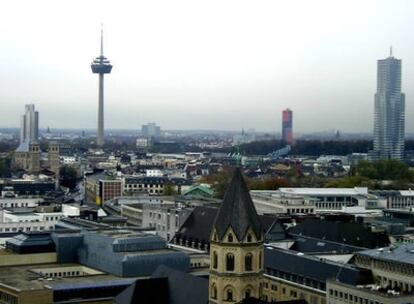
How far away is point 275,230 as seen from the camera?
78.6 metres

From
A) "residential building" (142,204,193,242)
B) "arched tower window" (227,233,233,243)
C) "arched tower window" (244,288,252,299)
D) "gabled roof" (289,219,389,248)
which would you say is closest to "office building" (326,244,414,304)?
"arched tower window" (244,288,252,299)

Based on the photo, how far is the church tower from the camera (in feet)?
156

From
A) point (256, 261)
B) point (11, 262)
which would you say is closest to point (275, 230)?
point (11, 262)

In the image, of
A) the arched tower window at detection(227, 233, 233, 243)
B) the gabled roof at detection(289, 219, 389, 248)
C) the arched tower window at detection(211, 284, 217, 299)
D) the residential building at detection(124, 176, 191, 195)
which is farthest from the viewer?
the residential building at detection(124, 176, 191, 195)

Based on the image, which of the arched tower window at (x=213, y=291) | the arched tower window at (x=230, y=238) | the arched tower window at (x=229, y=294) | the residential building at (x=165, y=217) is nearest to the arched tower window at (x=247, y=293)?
the arched tower window at (x=229, y=294)

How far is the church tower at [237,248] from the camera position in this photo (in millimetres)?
47688

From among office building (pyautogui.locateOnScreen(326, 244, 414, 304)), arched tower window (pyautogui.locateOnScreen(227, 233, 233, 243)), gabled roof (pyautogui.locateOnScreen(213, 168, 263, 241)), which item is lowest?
office building (pyautogui.locateOnScreen(326, 244, 414, 304))

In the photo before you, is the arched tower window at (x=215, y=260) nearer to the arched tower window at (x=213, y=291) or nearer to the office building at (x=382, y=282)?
the arched tower window at (x=213, y=291)

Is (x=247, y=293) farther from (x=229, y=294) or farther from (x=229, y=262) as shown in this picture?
(x=229, y=262)

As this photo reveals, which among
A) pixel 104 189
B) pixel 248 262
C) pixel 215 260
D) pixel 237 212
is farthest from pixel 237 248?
pixel 104 189

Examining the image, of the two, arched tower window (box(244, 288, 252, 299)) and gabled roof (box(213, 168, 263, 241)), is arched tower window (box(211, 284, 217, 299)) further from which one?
gabled roof (box(213, 168, 263, 241))

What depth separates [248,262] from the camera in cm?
4809

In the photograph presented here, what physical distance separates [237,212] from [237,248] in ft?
6.14

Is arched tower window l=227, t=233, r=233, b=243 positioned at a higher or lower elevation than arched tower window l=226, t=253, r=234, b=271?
higher
